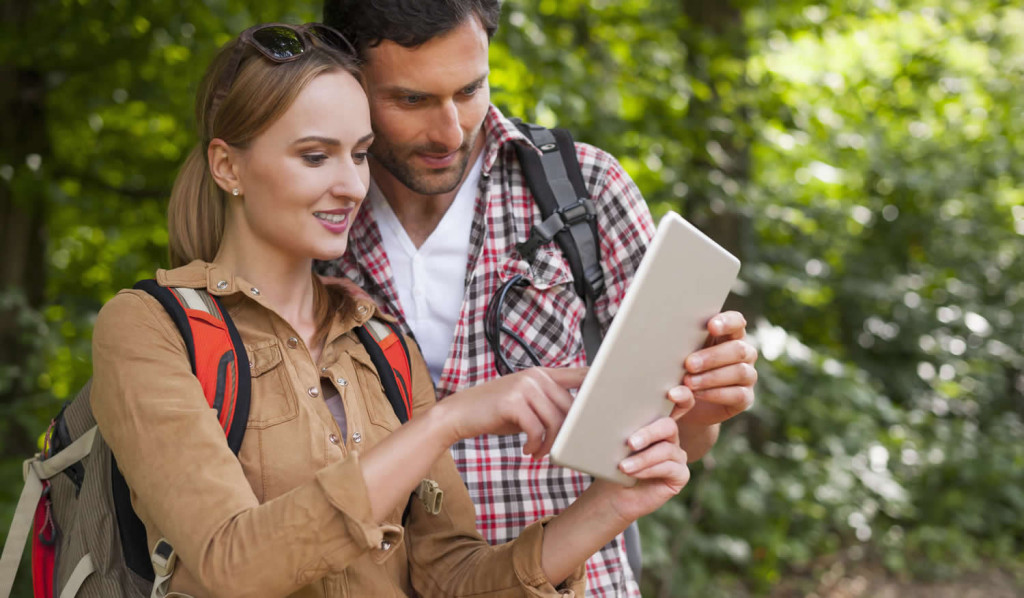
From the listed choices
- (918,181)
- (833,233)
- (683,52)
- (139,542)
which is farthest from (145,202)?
(918,181)

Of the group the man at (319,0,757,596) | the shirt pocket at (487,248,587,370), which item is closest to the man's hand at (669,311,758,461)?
the man at (319,0,757,596)

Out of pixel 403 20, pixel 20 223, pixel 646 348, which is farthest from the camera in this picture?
pixel 20 223

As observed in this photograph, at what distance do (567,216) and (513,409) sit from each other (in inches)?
29.4

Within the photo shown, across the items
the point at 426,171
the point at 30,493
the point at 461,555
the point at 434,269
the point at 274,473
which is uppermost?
the point at 426,171

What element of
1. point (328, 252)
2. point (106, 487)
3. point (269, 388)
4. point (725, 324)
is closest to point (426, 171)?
point (328, 252)

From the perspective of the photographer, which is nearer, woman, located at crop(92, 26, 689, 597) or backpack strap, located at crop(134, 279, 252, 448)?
woman, located at crop(92, 26, 689, 597)

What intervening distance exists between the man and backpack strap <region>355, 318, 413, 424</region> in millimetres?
209

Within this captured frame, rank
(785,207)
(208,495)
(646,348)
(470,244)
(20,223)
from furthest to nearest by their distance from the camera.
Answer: (785,207) → (20,223) → (470,244) → (646,348) → (208,495)

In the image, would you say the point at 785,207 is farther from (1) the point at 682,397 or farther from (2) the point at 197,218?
(2) the point at 197,218

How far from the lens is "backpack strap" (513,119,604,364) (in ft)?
6.87

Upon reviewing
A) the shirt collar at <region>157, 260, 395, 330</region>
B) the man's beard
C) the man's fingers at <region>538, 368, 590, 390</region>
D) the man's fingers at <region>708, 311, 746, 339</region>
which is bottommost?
the man's fingers at <region>538, 368, 590, 390</region>

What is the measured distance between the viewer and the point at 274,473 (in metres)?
1.55

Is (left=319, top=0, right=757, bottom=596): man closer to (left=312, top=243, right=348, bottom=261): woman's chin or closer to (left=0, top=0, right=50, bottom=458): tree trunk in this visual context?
(left=312, top=243, right=348, bottom=261): woman's chin

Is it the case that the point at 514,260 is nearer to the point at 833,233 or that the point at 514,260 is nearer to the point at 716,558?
the point at 716,558
